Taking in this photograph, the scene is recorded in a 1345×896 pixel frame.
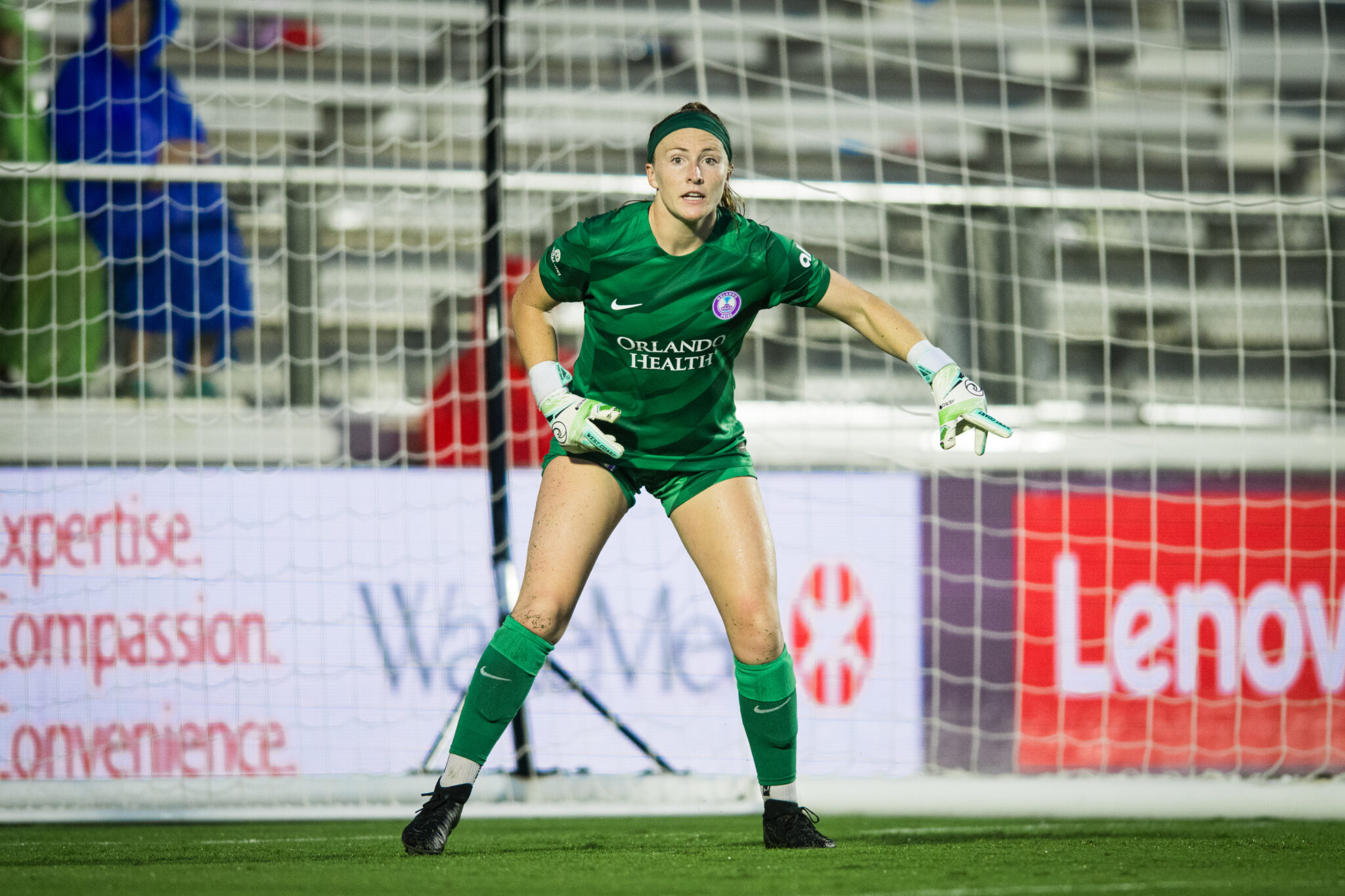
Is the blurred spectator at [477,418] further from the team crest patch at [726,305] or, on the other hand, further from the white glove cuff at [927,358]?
the white glove cuff at [927,358]

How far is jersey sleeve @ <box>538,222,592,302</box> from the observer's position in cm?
330

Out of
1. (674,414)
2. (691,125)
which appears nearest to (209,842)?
(674,414)

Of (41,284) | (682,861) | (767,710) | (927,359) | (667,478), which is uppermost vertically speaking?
(41,284)

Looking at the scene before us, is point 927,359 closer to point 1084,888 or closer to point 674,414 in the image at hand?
point 674,414

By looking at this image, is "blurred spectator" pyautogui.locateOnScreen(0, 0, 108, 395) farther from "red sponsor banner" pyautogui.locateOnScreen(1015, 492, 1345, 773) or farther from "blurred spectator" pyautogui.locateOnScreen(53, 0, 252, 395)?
"red sponsor banner" pyautogui.locateOnScreen(1015, 492, 1345, 773)

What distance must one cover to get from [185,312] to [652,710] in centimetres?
255

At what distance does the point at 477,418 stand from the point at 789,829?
9.51 ft

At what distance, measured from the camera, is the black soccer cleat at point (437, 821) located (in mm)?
3188

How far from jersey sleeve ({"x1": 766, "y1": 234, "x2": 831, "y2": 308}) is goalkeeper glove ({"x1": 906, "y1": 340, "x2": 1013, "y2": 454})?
0.35m

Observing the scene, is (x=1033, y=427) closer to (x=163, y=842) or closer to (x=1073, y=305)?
(x=1073, y=305)

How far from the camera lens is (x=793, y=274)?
334 centimetres

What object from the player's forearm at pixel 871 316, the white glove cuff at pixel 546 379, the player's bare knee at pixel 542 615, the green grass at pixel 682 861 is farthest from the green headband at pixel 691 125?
the green grass at pixel 682 861

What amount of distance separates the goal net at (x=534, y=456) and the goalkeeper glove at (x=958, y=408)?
6.59ft

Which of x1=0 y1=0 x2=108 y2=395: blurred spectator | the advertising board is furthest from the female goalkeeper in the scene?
x1=0 y1=0 x2=108 y2=395: blurred spectator
